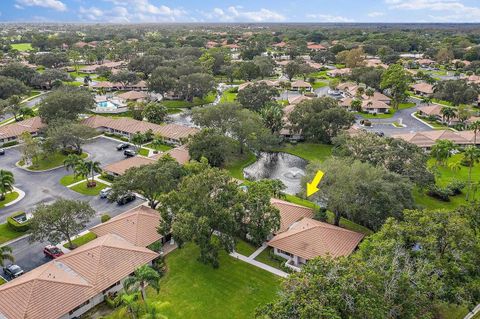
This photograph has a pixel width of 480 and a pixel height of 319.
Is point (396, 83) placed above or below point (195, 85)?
above

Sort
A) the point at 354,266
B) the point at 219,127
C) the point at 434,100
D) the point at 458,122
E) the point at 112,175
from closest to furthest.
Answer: the point at 354,266
the point at 112,175
the point at 219,127
the point at 458,122
the point at 434,100

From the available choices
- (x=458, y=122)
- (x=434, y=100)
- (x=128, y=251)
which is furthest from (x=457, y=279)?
(x=434, y=100)

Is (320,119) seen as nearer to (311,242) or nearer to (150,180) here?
(311,242)

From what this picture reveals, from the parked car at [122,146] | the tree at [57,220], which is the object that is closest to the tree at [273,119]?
the parked car at [122,146]

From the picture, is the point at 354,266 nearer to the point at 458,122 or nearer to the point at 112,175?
the point at 112,175

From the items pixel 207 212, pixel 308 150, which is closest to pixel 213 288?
pixel 207 212

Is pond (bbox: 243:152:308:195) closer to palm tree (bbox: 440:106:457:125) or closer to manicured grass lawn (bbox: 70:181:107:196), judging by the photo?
manicured grass lawn (bbox: 70:181:107:196)
